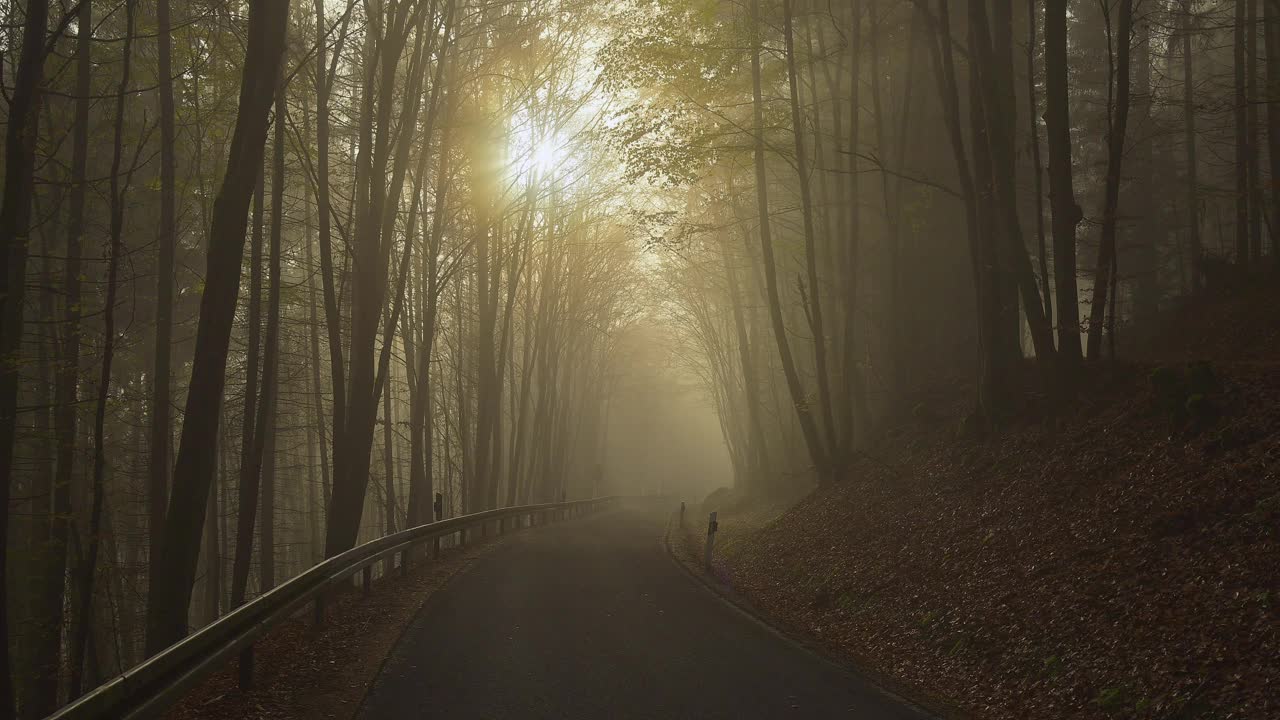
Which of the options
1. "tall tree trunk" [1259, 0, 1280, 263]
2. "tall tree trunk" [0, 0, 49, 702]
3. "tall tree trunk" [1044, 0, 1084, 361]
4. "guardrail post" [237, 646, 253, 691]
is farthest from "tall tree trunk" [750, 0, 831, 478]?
"guardrail post" [237, 646, 253, 691]

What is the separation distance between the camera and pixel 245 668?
694 centimetres

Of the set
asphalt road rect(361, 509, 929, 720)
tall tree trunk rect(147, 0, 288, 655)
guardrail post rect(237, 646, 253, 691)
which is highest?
tall tree trunk rect(147, 0, 288, 655)

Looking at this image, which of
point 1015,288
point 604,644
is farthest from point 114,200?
point 1015,288

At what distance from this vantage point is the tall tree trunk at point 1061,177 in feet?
42.0

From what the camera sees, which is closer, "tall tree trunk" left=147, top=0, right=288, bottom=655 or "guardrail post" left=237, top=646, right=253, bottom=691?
"guardrail post" left=237, top=646, right=253, bottom=691

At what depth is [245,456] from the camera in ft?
45.3

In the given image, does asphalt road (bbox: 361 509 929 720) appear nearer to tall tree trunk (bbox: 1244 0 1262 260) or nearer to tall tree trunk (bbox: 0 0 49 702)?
tall tree trunk (bbox: 0 0 49 702)

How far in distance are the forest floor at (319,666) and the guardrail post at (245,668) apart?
67 millimetres

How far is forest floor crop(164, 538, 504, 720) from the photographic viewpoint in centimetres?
654

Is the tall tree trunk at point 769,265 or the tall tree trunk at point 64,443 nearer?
the tall tree trunk at point 64,443

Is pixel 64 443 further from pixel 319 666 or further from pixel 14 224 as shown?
pixel 319 666

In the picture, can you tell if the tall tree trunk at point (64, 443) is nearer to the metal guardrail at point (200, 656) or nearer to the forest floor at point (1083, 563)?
the metal guardrail at point (200, 656)

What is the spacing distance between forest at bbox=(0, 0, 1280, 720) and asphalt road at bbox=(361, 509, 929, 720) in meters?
2.43

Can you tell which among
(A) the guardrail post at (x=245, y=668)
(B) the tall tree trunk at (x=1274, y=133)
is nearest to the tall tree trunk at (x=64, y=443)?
(A) the guardrail post at (x=245, y=668)
